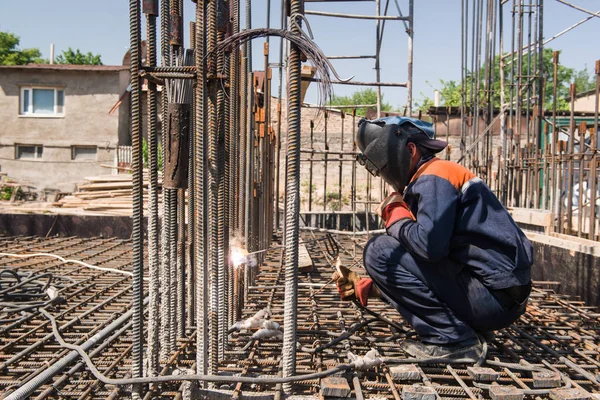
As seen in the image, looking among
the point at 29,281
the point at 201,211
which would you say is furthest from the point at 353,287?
the point at 29,281

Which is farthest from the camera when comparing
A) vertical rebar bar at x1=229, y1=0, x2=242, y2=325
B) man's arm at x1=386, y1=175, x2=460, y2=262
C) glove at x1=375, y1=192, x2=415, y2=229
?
vertical rebar bar at x1=229, y1=0, x2=242, y2=325

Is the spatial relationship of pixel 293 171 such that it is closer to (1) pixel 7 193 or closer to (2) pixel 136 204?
(2) pixel 136 204

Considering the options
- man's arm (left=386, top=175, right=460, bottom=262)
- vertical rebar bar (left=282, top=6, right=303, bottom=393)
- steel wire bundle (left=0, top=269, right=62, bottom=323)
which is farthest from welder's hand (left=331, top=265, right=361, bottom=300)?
steel wire bundle (left=0, top=269, right=62, bottom=323)

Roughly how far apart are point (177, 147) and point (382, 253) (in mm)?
1225

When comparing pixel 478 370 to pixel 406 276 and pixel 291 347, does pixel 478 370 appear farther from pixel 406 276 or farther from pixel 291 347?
pixel 291 347

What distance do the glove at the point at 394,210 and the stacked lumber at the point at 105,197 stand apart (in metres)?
7.54

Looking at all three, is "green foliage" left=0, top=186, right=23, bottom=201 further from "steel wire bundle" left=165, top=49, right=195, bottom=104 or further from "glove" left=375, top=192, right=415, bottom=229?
"glove" left=375, top=192, right=415, bottom=229

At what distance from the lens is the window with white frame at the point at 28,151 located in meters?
24.7

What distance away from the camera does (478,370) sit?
2.77m

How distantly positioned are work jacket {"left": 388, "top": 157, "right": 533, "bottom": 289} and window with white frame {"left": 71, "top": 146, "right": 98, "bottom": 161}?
23582mm

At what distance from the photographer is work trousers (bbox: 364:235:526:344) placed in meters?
2.92

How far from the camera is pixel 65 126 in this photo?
24500 millimetres

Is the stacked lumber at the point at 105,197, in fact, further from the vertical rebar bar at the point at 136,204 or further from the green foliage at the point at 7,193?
the green foliage at the point at 7,193

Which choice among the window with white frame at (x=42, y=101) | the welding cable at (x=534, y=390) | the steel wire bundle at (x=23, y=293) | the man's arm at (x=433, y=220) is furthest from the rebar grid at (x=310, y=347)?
the window with white frame at (x=42, y=101)
